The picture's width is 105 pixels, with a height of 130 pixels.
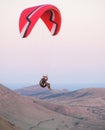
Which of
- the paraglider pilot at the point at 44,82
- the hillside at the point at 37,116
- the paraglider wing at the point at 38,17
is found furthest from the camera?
the hillside at the point at 37,116

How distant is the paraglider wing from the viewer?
39.1 m

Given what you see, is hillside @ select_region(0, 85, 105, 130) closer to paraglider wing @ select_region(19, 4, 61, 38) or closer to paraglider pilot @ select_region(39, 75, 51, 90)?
paraglider wing @ select_region(19, 4, 61, 38)

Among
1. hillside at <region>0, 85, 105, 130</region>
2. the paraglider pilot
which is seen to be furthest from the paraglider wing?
hillside at <region>0, 85, 105, 130</region>

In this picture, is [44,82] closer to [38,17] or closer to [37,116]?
[38,17]

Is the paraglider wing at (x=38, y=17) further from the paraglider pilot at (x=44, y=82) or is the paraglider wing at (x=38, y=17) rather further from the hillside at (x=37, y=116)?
the hillside at (x=37, y=116)

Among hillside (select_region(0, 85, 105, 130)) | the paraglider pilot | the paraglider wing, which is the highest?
the paraglider wing

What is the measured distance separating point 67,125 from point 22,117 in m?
20.1

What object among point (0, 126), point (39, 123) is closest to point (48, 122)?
point (39, 123)

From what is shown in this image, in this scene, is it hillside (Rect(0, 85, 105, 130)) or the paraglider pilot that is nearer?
the paraglider pilot

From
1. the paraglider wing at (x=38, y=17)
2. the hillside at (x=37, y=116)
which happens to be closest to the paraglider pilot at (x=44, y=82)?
the paraglider wing at (x=38, y=17)

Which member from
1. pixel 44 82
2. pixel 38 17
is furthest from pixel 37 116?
pixel 38 17

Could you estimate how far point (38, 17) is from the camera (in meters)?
39.1

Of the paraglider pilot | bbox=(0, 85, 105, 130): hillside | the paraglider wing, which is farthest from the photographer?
bbox=(0, 85, 105, 130): hillside

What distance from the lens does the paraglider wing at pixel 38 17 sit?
128 feet
